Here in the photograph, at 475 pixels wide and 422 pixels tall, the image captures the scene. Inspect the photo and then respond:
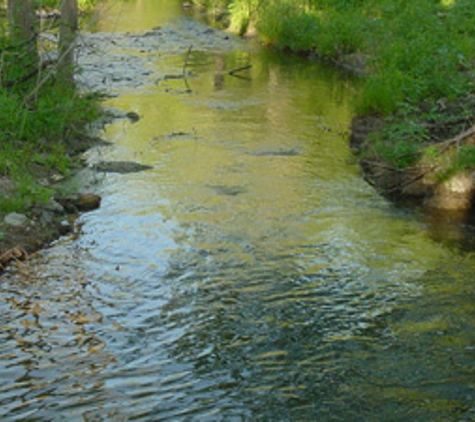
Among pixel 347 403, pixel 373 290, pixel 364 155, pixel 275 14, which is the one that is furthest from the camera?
pixel 275 14

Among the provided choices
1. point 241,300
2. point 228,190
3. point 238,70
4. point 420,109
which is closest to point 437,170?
point 420,109

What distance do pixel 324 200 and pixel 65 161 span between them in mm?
3685

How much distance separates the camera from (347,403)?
5559 mm

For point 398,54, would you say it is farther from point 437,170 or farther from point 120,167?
point 120,167

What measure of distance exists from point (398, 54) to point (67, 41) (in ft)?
19.1

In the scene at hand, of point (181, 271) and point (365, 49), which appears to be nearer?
point (181, 271)

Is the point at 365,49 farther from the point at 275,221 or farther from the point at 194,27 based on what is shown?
the point at 275,221

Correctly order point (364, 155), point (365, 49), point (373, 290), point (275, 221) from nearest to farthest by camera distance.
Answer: point (373, 290), point (275, 221), point (364, 155), point (365, 49)

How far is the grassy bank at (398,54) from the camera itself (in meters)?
11.4

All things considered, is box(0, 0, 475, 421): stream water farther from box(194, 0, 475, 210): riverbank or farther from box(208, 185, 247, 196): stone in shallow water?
box(194, 0, 475, 210): riverbank

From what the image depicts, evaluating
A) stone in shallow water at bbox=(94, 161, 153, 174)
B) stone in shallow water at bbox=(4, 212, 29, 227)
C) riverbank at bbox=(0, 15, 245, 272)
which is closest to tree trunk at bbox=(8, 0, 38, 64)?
riverbank at bbox=(0, 15, 245, 272)

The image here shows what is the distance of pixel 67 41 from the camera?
13508 millimetres

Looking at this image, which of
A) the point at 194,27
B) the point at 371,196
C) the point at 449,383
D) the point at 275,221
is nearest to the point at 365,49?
the point at 194,27

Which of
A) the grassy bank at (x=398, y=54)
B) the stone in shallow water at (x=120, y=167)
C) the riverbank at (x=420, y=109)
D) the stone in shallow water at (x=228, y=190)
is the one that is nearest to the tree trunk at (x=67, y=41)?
the stone in shallow water at (x=120, y=167)
